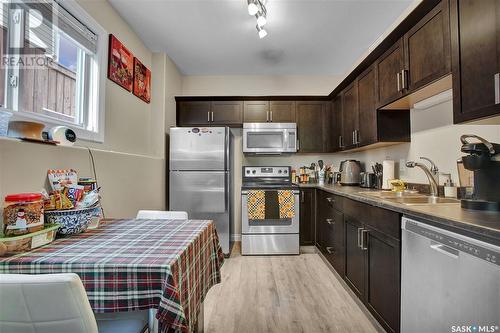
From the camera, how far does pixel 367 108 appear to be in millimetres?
2463

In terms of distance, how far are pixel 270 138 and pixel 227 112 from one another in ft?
2.51

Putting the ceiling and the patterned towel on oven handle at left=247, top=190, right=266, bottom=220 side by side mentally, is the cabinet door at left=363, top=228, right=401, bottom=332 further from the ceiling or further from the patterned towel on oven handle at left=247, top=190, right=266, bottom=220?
the ceiling

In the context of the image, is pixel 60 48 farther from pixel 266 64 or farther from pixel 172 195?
pixel 266 64

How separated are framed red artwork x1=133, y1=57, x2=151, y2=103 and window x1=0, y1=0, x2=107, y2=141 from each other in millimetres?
525

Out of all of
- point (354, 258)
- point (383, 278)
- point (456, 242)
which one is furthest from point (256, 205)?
point (456, 242)

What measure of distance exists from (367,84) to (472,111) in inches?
52.4

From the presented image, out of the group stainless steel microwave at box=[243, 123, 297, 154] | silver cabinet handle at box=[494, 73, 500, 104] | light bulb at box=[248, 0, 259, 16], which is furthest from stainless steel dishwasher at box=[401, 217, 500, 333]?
stainless steel microwave at box=[243, 123, 297, 154]

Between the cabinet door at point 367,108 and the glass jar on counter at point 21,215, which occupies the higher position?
the cabinet door at point 367,108

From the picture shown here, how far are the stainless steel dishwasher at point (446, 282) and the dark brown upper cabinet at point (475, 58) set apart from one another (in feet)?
2.18

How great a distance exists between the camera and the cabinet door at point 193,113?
3568 mm

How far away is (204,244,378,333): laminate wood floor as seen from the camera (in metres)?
1.70

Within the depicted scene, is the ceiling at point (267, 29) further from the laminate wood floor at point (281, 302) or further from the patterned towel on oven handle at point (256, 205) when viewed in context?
the laminate wood floor at point (281, 302)

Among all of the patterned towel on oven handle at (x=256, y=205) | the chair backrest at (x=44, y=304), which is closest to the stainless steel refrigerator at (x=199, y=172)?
the patterned towel on oven handle at (x=256, y=205)

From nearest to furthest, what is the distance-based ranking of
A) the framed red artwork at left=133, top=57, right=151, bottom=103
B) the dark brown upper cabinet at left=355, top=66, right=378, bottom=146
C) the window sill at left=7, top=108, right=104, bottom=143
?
the window sill at left=7, top=108, right=104, bottom=143 < the dark brown upper cabinet at left=355, top=66, right=378, bottom=146 < the framed red artwork at left=133, top=57, right=151, bottom=103
